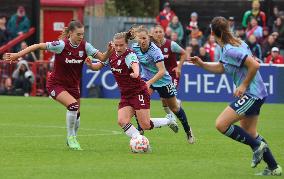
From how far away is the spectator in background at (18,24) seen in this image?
33.8 m

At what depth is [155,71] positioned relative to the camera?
57.8 feet

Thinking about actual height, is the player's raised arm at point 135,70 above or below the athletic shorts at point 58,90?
above

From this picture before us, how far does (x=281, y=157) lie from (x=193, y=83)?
48.5 feet

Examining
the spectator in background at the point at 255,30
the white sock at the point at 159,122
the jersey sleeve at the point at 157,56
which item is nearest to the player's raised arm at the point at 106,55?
the jersey sleeve at the point at 157,56

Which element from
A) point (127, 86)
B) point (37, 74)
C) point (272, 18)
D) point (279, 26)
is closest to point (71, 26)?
point (127, 86)

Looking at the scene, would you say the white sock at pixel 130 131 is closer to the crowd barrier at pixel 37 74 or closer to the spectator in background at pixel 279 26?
the crowd barrier at pixel 37 74

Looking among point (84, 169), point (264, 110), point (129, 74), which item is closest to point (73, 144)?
point (129, 74)

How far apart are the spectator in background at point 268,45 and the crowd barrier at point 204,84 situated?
2011mm

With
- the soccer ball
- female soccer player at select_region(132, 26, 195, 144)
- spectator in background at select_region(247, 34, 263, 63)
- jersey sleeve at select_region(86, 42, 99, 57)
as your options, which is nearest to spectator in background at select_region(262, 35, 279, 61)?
spectator in background at select_region(247, 34, 263, 63)

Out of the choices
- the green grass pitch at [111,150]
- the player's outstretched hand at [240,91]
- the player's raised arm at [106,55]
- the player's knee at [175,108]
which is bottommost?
the green grass pitch at [111,150]

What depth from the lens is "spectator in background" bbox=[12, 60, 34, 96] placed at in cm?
3028

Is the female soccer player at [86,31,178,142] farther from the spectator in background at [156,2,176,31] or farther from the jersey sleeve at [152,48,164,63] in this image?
the spectator in background at [156,2,176,31]

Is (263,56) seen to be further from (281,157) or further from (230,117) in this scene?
(230,117)

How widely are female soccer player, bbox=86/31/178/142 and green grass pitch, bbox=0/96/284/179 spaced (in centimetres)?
47
